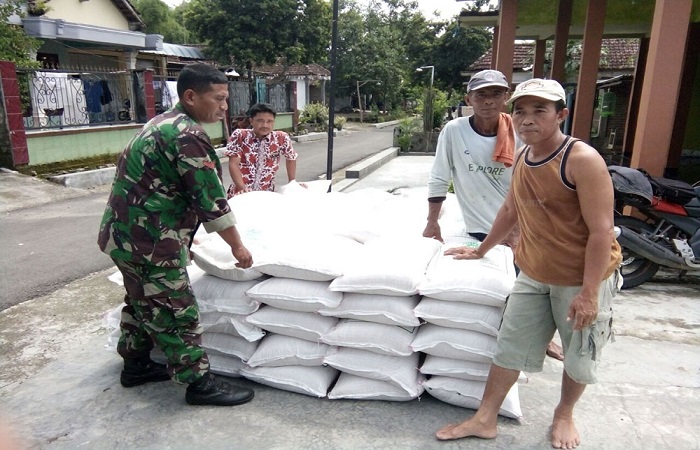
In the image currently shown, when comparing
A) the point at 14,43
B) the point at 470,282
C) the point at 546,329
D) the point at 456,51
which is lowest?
the point at 546,329

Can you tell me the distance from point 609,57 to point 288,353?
16.9 m

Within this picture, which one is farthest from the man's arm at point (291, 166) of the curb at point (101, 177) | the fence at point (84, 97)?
the fence at point (84, 97)

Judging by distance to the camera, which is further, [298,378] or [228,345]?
[228,345]

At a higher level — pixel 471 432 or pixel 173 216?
pixel 173 216

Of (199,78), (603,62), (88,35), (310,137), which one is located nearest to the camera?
(199,78)

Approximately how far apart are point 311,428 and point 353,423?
0.20 meters

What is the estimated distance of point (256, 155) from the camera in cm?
435

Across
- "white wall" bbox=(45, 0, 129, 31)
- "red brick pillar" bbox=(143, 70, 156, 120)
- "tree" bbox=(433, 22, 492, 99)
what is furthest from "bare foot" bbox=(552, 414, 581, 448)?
"tree" bbox=(433, 22, 492, 99)

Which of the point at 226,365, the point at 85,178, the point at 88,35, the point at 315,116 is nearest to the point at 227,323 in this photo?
the point at 226,365

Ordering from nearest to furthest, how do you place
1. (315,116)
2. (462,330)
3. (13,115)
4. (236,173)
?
(462,330) → (236,173) → (13,115) → (315,116)

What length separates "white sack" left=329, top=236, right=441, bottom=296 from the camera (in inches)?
98.3

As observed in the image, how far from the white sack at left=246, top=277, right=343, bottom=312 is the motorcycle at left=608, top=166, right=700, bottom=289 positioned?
112 inches

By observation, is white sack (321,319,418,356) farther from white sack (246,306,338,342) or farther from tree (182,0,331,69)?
tree (182,0,331,69)

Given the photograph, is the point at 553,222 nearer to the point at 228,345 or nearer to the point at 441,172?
the point at 441,172
